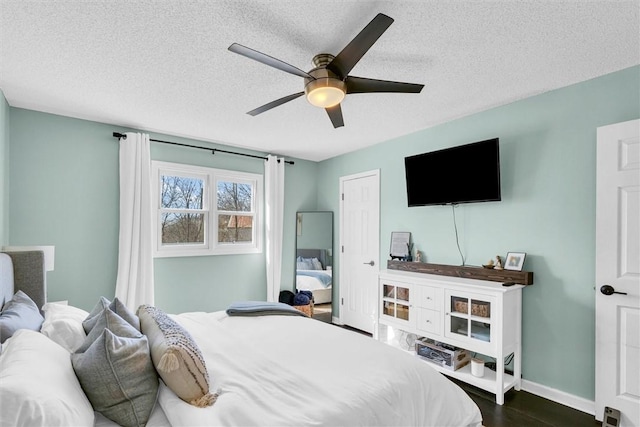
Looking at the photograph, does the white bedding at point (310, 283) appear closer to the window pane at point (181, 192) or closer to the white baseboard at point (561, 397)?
the window pane at point (181, 192)

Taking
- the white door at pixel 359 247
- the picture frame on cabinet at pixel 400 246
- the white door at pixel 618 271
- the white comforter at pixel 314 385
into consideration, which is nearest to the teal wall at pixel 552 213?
the white door at pixel 618 271

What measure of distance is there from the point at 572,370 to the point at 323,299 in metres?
3.02

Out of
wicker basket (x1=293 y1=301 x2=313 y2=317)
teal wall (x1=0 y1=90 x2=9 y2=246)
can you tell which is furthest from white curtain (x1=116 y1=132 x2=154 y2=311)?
wicker basket (x1=293 y1=301 x2=313 y2=317)

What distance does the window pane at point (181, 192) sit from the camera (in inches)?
159

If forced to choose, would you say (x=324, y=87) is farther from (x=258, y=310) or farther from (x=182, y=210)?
(x=182, y=210)

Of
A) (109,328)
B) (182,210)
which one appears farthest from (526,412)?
(182,210)

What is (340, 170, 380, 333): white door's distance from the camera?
434 cm

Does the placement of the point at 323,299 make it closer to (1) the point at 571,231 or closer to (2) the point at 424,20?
(1) the point at 571,231

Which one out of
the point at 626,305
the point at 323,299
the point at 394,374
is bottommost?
the point at 323,299

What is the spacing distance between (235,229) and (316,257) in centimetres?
126

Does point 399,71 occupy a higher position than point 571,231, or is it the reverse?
point 399,71

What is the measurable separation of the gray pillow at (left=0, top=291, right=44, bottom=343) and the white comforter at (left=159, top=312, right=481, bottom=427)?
80 centimetres

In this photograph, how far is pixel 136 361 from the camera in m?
1.33

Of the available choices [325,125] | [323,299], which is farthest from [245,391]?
[323,299]
